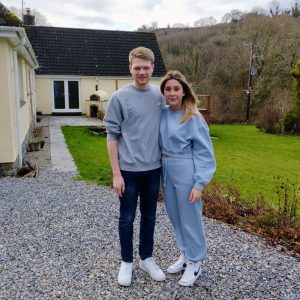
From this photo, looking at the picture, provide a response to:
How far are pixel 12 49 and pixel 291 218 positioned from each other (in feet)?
20.3

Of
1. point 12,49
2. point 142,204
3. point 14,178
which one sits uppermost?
point 12,49

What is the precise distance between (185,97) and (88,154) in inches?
313

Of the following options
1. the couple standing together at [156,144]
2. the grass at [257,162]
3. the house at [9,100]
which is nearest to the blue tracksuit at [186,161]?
the couple standing together at [156,144]

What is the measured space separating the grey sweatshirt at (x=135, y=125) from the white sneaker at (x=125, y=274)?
2.95ft

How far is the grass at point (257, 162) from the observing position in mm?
7992

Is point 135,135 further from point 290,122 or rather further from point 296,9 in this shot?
point 296,9

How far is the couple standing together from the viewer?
280 cm

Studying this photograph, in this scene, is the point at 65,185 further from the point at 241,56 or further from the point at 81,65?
the point at 241,56

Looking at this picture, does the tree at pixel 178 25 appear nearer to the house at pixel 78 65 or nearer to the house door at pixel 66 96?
the house at pixel 78 65

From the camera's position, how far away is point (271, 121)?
65.7ft

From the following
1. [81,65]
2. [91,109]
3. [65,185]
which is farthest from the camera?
[81,65]

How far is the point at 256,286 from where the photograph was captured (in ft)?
10.1

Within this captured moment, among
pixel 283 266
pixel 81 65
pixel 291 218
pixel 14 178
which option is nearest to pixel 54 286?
pixel 283 266

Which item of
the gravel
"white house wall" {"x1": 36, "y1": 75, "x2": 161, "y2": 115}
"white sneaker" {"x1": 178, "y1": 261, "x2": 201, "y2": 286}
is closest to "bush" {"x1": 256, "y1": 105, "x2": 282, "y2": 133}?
"white house wall" {"x1": 36, "y1": 75, "x2": 161, "y2": 115}
